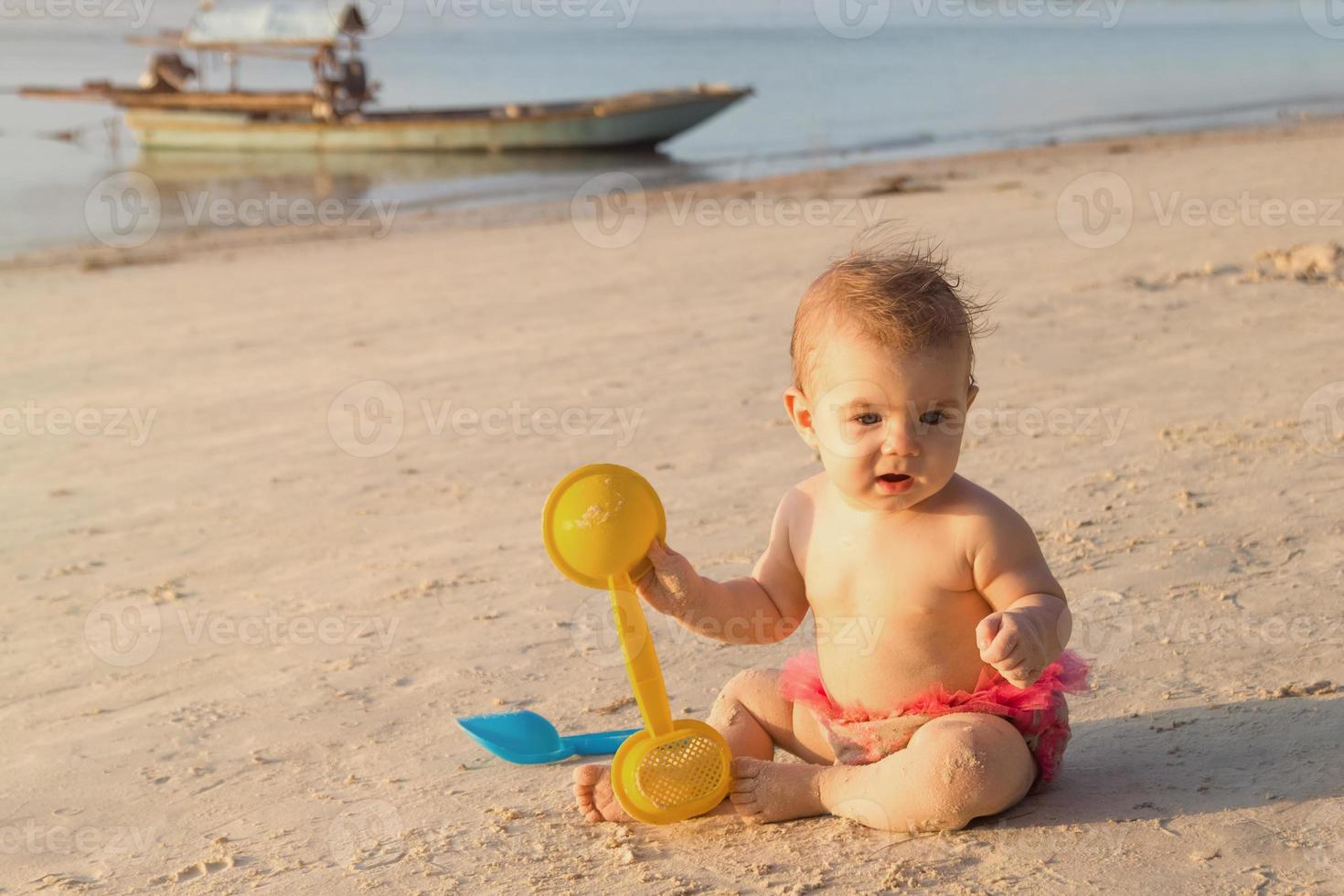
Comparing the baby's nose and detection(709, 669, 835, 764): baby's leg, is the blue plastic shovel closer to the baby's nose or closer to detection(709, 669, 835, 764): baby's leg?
detection(709, 669, 835, 764): baby's leg

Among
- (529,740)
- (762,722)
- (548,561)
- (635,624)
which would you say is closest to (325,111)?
(548,561)

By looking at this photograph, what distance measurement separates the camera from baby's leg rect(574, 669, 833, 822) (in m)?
2.41

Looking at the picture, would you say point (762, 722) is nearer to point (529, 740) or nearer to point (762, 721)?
point (762, 721)

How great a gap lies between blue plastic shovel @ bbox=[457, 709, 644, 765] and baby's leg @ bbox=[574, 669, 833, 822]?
23cm

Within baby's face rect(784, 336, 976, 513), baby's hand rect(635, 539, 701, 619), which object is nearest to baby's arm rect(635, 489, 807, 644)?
baby's hand rect(635, 539, 701, 619)

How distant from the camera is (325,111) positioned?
22.1 meters

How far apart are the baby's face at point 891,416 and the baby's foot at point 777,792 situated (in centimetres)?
47

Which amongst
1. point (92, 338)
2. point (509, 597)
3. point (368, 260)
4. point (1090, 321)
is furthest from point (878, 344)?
point (368, 260)

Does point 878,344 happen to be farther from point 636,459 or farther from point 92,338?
point 92,338

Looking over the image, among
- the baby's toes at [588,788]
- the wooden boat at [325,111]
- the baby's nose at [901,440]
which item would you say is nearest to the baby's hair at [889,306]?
the baby's nose at [901,440]

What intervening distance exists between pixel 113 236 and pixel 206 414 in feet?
28.3

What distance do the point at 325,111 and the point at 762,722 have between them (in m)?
21.3

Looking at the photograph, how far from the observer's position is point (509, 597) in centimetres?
340

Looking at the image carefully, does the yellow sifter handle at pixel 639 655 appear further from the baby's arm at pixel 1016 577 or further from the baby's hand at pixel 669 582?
the baby's arm at pixel 1016 577
